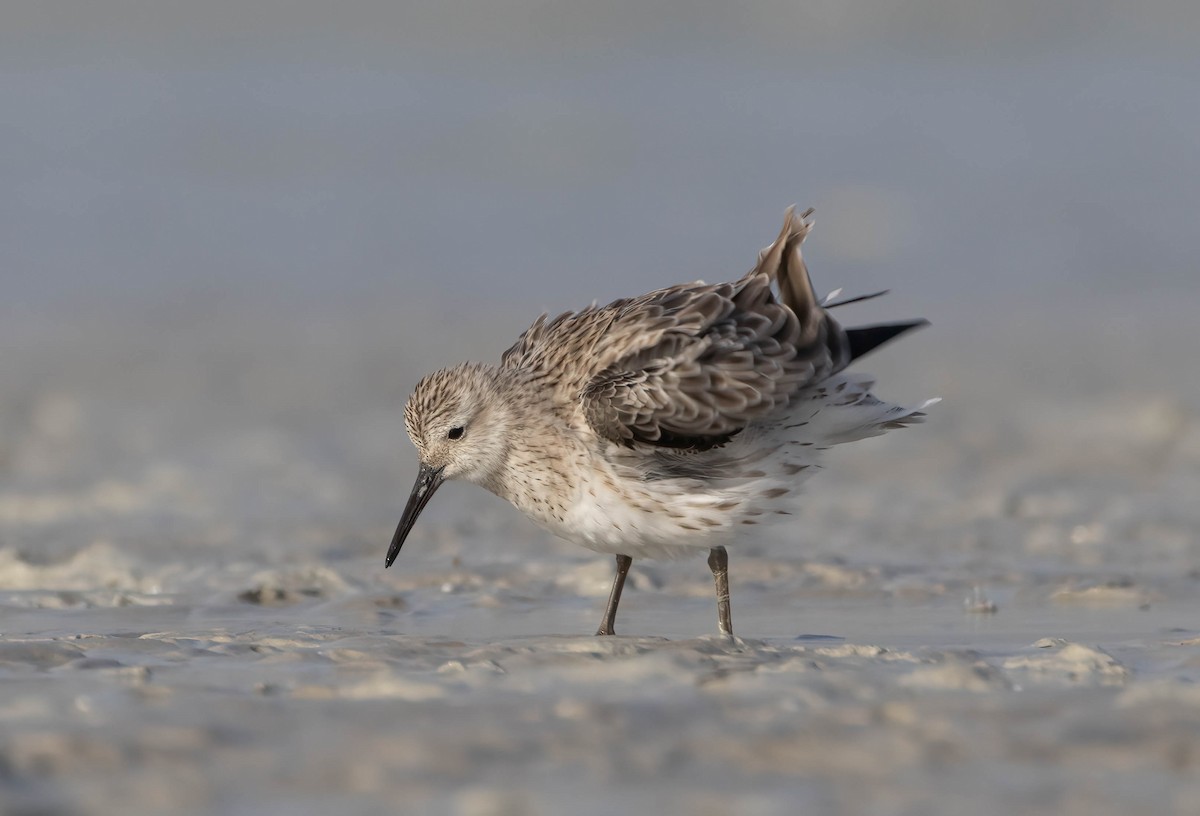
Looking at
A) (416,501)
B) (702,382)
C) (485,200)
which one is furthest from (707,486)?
(485,200)

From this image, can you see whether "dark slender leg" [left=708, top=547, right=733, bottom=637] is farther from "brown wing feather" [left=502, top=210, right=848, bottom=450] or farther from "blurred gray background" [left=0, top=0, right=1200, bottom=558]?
"blurred gray background" [left=0, top=0, right=1200, bottom=558]

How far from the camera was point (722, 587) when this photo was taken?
636 cm

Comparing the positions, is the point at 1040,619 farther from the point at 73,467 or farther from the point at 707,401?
the point at 73,467

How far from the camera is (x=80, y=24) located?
24578 mm

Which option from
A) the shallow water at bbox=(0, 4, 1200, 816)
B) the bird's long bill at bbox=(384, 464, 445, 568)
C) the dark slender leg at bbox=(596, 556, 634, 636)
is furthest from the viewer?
the bird's long bill at bbox=(384, 464, 445, 568)

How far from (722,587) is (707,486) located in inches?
15.9

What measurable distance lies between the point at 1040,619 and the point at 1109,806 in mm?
3025

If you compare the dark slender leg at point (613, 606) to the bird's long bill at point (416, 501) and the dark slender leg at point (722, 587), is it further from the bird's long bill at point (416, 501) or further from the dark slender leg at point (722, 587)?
the bird's long bill at point (416, 501)

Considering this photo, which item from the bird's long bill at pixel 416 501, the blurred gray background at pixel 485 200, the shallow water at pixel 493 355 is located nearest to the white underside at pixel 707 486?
the shallow water at pixel 493 355

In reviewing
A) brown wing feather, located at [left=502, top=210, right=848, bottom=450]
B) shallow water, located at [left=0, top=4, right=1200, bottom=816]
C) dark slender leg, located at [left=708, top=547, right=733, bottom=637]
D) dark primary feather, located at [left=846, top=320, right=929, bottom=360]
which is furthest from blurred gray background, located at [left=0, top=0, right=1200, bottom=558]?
dark primary feather, located at [left=846, top=320, right=929, bottom=360]

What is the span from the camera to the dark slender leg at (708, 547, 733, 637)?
627 cm

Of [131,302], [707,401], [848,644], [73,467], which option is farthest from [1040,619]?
[131,302]

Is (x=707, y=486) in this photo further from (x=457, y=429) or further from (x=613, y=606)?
(x=457, y=429)

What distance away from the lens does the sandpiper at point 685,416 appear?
245 inches
